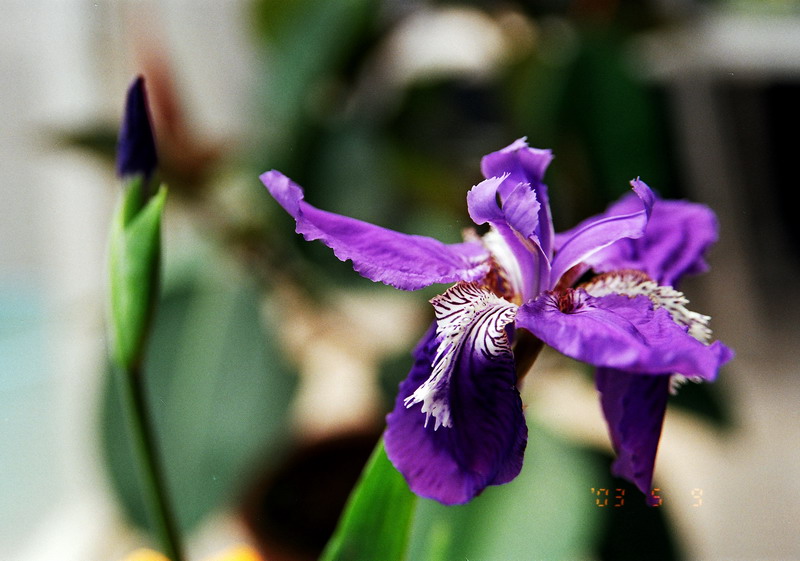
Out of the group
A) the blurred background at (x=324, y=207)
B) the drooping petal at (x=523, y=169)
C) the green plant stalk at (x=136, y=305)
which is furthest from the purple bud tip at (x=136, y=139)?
the blurred background at (x=324, y=207)

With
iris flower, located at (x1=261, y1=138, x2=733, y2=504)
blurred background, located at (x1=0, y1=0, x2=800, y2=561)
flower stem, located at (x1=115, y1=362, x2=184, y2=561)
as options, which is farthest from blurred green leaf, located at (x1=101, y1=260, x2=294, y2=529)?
iris flower, located at (x1=261, y1=138, x2=733, y2=504)

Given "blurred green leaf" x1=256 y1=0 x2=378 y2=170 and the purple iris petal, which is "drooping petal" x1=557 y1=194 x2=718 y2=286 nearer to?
the purple iris petal

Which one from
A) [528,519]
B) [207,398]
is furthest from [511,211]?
[207,398]

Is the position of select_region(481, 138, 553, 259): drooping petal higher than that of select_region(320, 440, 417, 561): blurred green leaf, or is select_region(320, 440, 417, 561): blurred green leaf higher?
select_region(481, 138, 553, 259): drooping petal

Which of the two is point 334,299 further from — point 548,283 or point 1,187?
point 548,283

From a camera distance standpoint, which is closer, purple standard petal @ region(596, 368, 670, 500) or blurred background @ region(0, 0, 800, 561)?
purple standard petal @ region(596, 368, 670, 500)

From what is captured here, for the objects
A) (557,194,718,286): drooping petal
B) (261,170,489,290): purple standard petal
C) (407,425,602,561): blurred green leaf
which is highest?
(261,170,489,290): purple standard petal
